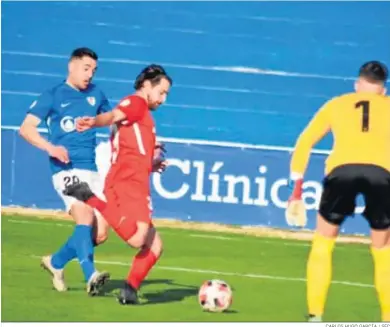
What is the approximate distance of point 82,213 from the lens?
353 inches

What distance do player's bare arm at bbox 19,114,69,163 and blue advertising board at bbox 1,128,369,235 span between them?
5.71 metres

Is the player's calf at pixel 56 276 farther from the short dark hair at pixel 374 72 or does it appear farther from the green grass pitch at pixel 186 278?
the short dark hair at pixel 374 72

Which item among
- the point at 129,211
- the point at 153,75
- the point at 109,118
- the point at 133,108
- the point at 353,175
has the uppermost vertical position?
the point at 153,75

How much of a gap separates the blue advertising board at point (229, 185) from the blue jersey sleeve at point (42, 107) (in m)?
5.59

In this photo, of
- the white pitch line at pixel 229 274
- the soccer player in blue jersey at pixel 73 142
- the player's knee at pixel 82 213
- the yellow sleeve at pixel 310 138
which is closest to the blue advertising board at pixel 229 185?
the white pitch line at pixel 229 274

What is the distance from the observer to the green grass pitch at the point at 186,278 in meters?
8.27

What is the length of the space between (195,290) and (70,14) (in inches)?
327

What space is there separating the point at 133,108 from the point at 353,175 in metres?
1.66

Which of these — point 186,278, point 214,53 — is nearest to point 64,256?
point 186,278

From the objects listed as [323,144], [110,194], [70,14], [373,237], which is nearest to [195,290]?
[110,194]

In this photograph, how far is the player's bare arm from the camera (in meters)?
8.72

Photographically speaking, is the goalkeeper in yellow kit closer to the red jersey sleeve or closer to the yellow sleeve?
the yellow sleeve

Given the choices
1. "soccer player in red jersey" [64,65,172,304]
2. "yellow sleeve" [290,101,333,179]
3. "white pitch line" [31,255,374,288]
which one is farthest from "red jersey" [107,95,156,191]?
"white pitch line" [31,255,374,288]

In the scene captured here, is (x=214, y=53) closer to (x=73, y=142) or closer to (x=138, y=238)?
(x=73, y=142)
